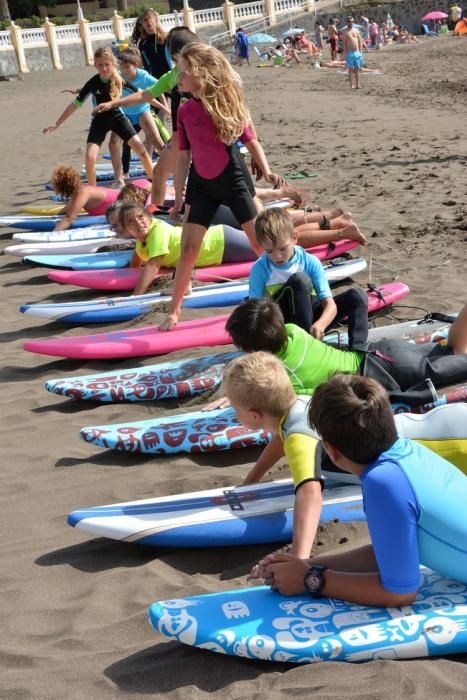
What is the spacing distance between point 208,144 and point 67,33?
33634 millimetres

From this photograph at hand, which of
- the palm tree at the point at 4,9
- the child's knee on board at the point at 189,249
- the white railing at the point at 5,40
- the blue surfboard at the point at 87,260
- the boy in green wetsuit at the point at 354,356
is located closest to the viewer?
the boy in green wetsuit at the point at 354,356

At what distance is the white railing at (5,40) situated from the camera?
1371 inches

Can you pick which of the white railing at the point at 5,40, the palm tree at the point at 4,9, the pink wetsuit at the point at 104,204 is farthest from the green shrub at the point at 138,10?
the pink wetsuit at the point at 104,204

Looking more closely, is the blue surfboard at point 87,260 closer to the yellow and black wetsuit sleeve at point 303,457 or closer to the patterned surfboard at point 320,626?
the yellow and black wetsuit sleeve at point 303,457

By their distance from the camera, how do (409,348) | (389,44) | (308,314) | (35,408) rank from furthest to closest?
(389,44)
(35,408)
(308,314)
(409,348)

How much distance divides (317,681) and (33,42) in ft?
120

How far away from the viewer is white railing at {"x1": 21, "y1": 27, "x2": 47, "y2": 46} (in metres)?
35.3

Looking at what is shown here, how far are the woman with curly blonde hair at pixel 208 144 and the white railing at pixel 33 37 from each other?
105 feet

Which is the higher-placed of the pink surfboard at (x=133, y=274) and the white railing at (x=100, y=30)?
the white railing at (x=100, y=30)

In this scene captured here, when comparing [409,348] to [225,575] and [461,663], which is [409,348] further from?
[461,663]

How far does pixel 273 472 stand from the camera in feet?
13.5

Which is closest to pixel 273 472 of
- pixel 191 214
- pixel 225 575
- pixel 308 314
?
pixel 225 575

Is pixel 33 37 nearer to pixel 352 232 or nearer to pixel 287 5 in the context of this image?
pixel 287 5

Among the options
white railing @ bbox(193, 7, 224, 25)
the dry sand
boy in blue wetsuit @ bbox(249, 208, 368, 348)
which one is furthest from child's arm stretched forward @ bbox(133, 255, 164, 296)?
white railing @ bbox(193, 7, 224, 25)
